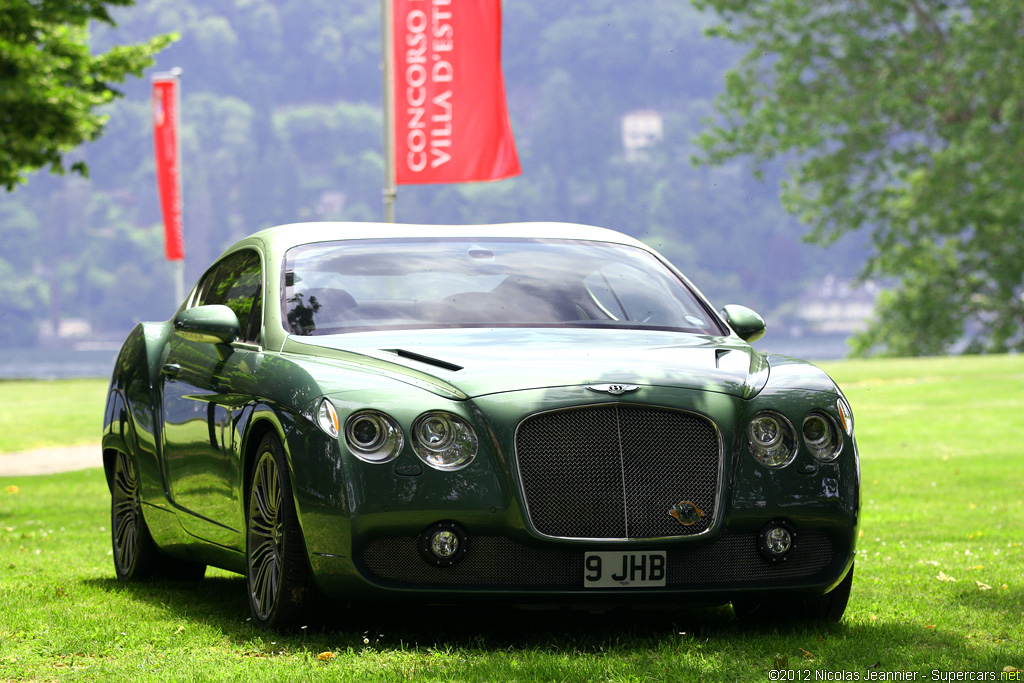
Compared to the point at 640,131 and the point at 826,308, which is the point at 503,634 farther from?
the point at 640,131

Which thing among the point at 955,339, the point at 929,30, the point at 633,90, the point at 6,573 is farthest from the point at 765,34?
the point at 633,90

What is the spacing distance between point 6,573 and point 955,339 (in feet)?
154

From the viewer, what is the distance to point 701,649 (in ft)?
18.0

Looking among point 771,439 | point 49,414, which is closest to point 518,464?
point 771,439

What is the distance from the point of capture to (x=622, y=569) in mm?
5465

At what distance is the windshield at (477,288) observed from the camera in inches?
257

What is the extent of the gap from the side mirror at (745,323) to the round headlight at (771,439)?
4.25 ft

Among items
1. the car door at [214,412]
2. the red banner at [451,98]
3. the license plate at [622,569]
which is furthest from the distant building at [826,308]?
the license plate at [622,569]

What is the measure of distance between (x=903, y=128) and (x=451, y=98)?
96.3 feet

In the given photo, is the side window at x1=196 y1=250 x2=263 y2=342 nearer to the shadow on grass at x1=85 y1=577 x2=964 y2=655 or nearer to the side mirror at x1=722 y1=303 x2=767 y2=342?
the shadow on grass at x1=85 y1=577 x2=964 y2=655

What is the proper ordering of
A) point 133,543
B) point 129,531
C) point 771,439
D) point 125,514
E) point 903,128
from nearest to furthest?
point 771,439, point 133,543, point 129,531, point 125,514, point 903,128

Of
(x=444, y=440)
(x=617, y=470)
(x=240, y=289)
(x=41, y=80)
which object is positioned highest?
(x=41, y=80)

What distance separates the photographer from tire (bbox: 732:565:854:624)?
238 inches

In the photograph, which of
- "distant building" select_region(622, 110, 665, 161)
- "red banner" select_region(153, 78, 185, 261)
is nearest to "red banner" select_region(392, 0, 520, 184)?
"red banner" select_region(153, 78, 185, 261)
